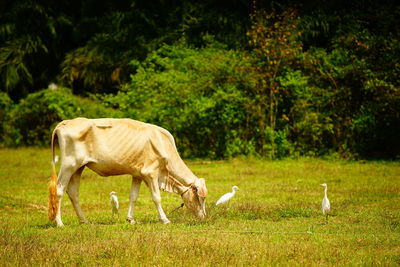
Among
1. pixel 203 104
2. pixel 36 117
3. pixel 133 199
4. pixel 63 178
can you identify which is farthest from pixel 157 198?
pixel 36 117

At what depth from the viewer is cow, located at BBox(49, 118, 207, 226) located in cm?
1006

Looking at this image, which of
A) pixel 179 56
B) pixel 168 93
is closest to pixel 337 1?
pixel 179 56

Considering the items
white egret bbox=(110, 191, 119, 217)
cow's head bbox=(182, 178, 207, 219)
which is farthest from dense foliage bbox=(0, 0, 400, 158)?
cow's head bbox=(182, 178, 207, 219)

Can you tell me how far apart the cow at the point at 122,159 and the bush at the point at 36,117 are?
1660 centimetres

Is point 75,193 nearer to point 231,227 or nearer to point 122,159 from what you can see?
point 122,159

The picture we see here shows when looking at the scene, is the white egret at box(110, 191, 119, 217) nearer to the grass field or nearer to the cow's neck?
the grass field

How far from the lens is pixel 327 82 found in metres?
21.8

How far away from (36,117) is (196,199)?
63.0ft

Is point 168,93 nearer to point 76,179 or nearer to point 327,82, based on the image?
point 327,82

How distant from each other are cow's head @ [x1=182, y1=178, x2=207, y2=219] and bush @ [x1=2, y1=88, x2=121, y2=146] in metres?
16.8

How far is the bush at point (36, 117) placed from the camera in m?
27.0

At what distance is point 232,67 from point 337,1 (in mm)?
7186

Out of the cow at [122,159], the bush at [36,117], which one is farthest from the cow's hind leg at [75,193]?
the bush at [36,117]

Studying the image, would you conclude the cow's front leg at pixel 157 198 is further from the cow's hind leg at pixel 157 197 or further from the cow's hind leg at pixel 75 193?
the cow's hind leg at pixel 75 193
